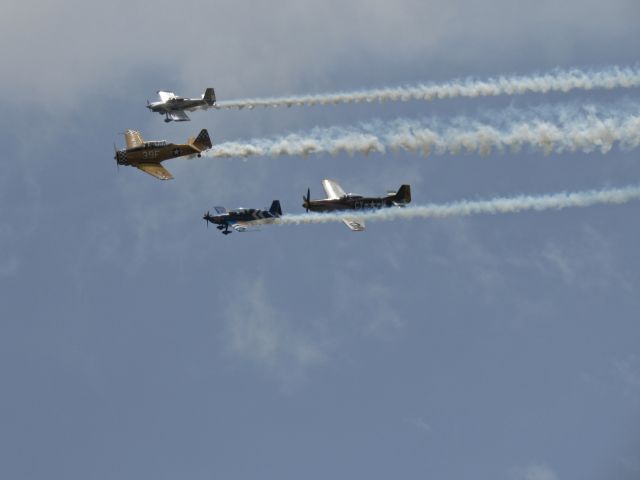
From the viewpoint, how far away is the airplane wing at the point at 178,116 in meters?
113

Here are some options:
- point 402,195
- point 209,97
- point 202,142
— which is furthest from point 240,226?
point 209,97

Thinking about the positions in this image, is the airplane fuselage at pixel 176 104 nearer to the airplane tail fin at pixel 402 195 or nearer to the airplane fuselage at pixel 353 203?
the airplane fuselage at pixel 353 203

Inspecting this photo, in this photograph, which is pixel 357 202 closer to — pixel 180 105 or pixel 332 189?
pixel 332 189

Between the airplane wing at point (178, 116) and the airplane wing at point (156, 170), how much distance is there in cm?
1012

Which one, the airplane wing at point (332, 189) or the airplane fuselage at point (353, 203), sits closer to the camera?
the airplane fuselage at point (353, 203)

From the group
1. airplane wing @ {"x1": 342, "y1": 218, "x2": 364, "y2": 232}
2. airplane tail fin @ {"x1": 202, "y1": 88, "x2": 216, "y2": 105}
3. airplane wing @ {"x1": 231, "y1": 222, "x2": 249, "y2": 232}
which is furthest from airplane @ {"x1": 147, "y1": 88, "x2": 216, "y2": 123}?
airplane wing @ {"x1": 342, "y1": 218, "x2": 364, "y2": 232}

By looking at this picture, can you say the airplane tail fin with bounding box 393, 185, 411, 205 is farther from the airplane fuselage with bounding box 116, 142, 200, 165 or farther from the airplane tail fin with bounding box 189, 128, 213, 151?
the airplane fuselage with bounding box 116, 142, 200, 165

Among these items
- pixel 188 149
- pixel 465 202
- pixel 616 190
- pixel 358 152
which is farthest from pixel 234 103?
pixel 616 190

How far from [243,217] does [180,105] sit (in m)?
13.3

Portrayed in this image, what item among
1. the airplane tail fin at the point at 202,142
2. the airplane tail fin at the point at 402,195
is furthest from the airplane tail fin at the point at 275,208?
the airplane tail fin at the point at 402,195

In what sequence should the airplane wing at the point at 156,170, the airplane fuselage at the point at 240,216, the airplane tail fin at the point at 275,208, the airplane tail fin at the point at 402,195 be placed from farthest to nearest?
the airplane fuselage at the point at 240,216 → the airplane tail fin at the point at 275,208 → the airplane tail fin at the point at 402,195 → the airplane wing at the point at 156,170

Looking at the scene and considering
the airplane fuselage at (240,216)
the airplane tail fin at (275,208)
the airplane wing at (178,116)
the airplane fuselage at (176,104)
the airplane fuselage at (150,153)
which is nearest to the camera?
the airplane fuselage at (150,153)

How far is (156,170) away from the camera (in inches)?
4048

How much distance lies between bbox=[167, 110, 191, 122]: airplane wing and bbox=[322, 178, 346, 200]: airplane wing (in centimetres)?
1294
